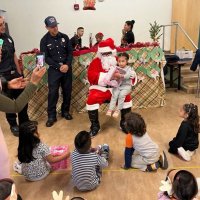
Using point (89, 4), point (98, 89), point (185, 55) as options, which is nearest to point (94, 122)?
point (98, 89)

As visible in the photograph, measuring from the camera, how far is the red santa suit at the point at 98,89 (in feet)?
10.9

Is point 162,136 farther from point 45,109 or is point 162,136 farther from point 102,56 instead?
point 45,109

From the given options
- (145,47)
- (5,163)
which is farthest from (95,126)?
(5,163)

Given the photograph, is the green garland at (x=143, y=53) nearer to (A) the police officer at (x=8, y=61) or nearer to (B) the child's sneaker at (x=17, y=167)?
(A) the police officer at (x=8, y=61)

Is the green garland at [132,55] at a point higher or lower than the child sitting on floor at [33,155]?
higher

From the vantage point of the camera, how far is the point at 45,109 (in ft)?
13.5

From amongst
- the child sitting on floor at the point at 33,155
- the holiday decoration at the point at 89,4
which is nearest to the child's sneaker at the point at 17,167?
the child sitting on floor at the point at 33,155

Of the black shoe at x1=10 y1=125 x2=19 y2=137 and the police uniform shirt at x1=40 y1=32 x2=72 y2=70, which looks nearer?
the black shoe at x1=10 y1=125 x2=19 y2=137

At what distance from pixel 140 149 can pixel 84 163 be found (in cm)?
59

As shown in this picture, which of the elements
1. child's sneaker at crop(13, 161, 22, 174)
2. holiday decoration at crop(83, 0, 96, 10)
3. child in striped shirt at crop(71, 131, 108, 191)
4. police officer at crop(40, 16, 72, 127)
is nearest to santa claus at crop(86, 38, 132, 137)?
police officer at crop(40, 16, 72, 127)

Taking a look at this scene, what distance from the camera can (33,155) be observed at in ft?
7.62

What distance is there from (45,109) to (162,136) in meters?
1.86

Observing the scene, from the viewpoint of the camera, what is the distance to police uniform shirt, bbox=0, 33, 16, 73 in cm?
319

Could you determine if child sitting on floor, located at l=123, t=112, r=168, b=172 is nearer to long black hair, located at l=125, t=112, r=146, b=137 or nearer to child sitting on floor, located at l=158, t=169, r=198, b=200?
long black hair, located at l=125, t=112, r=146, b=137
